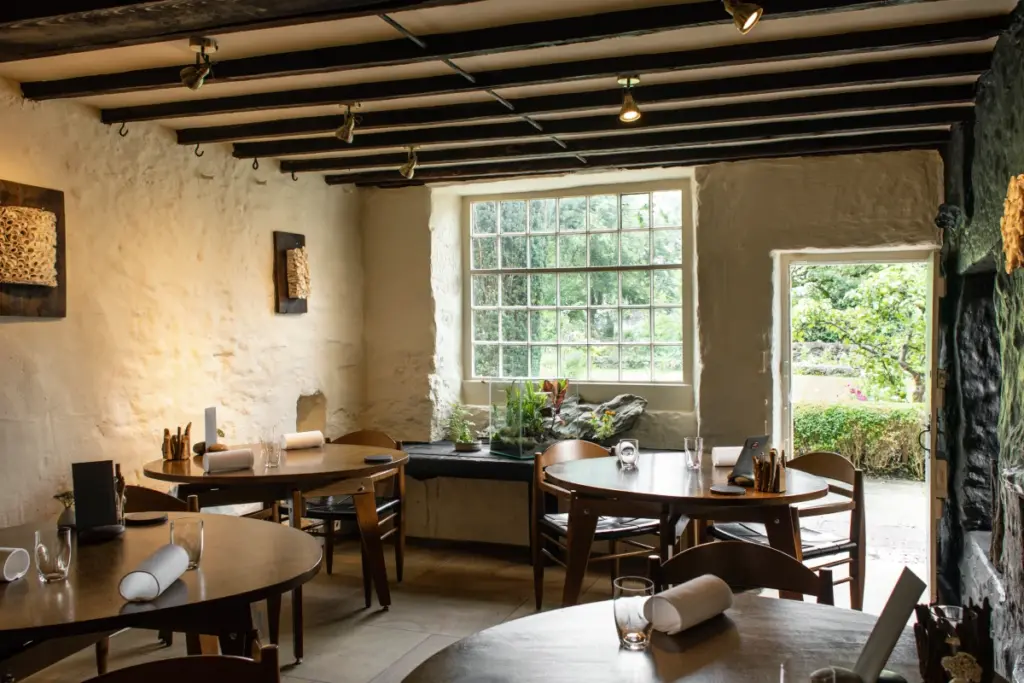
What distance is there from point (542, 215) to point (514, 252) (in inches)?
13.0

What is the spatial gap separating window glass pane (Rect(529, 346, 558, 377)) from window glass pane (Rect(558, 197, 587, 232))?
842 millimetres

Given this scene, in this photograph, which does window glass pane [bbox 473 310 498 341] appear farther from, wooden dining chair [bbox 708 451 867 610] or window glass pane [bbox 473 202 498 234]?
wooden dining chair [bbox 708 451 867 610]

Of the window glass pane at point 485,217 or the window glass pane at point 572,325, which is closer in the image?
the window glass pane at point 572,325

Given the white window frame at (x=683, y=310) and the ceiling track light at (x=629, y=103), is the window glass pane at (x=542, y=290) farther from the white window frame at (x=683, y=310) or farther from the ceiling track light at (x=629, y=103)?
the ceiling track light at (x=629, y=103)

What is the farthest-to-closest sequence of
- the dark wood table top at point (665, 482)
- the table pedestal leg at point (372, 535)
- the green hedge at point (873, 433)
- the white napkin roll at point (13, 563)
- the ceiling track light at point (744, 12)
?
the green hedge at point (873, 433) → the table pedestal leg at point (372, 535) → the dark wood table top at point (665, 482) → the ceiling track light at point (744, 12) → the white napkin roll at point (13, 563)

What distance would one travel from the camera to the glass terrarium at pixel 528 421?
16.9 feet

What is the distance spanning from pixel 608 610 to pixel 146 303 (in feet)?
10.4

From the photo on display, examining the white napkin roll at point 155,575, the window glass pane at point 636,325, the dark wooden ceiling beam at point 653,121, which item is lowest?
the white napkin roll at point 155,575

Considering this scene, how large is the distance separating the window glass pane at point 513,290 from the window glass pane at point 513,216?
0.34 metres

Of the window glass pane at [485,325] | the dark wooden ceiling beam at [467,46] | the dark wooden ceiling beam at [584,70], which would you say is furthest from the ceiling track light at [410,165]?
the window glass pane at [485,325]

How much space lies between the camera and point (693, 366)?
5453 mm

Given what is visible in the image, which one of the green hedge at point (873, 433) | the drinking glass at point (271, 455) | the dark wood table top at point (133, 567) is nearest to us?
the dark wood table top at point (133, 567)

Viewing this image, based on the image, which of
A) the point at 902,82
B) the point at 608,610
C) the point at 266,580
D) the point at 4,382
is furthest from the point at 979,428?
the point at 4,382

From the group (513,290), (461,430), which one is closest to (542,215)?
(513,290)
